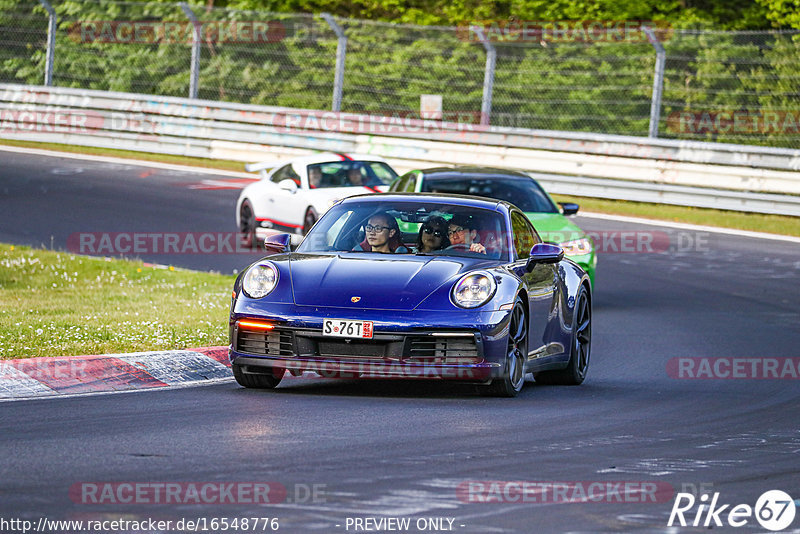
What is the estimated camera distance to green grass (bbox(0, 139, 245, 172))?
28.9m

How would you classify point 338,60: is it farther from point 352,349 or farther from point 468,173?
point 352,349

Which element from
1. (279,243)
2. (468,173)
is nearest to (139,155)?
(468,173)

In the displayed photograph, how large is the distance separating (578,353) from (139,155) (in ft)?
65.6

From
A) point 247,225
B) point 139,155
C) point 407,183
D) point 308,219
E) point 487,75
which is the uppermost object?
point 487,75

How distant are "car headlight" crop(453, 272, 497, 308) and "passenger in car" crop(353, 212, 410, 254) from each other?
0.84 metres

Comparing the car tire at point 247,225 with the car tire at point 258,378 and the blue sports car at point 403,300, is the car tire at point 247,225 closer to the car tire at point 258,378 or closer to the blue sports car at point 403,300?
the blue sports car at point 403,300

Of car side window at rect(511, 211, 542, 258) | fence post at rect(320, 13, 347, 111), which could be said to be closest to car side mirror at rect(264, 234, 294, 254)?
car side window at rect(511, 211, 542, 258)

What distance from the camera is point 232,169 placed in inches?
1122

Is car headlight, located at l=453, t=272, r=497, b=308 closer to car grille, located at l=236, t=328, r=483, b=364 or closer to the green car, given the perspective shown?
car grille, located at l=236, t=328, r=483, b=364

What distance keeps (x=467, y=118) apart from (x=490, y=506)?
21.7 m

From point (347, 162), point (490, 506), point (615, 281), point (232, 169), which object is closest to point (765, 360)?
point (615, 281)

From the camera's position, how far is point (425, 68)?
27312mm

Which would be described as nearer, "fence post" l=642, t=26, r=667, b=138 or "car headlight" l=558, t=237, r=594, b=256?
"car headlight" l=558, t=237, r=594, b=256

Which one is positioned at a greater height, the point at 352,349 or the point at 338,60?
the point at 338,60
